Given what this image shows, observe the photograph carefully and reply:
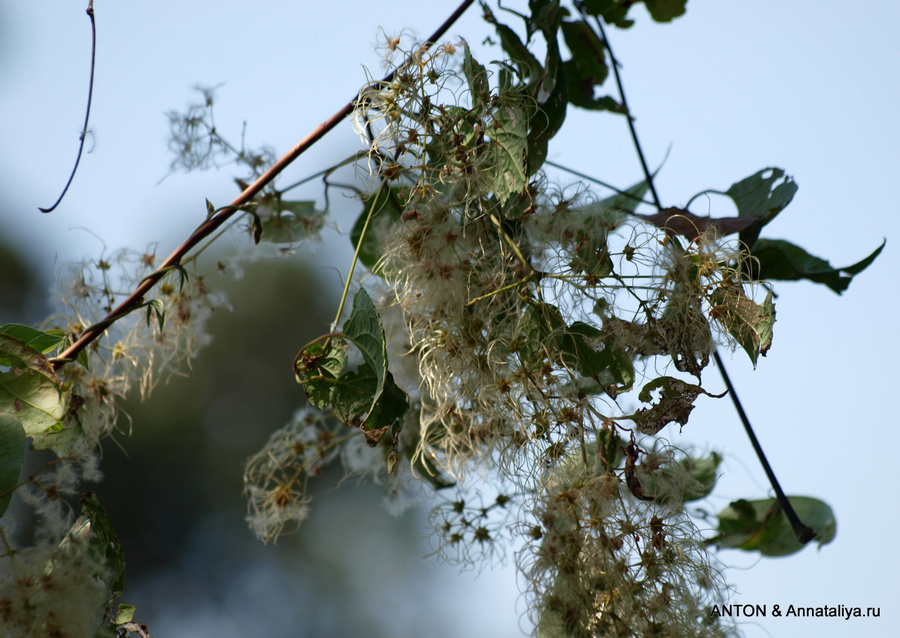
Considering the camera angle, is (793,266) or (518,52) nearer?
(518,52)

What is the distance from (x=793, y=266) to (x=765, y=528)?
0.39 m

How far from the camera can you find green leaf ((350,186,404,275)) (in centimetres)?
85

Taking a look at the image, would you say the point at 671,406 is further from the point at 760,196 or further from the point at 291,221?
the point at 291,221

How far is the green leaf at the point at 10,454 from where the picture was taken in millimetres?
657

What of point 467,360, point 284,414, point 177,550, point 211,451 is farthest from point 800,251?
point 177,550

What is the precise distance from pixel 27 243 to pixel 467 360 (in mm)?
2727

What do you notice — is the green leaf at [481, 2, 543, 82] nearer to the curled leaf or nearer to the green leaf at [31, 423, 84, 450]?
the curled leaf

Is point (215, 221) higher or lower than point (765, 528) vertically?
lower

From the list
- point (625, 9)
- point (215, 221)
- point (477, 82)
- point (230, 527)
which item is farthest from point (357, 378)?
point (230, 527)

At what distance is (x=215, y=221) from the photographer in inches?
29.0

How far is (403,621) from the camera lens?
270 centimetres

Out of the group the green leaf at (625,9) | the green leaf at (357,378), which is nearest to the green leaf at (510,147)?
the green leaf at (357,378)

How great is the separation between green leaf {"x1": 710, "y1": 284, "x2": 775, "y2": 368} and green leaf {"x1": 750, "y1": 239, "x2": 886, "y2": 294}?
269 mm

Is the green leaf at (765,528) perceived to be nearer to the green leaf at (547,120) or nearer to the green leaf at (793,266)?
the green leaf at (793,266)
